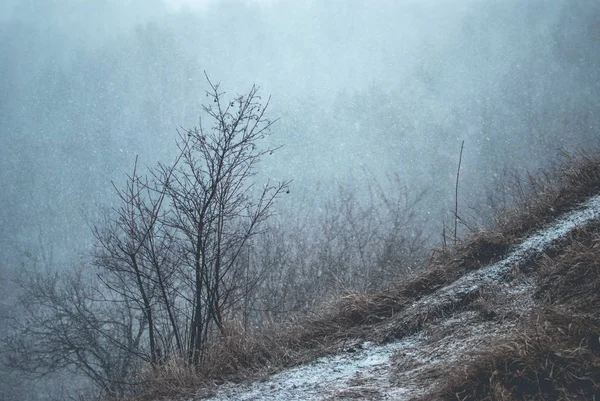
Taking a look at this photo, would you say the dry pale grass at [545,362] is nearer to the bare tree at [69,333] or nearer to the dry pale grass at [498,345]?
the dry pale grass at [498,345]

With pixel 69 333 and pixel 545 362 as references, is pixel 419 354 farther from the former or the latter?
pixel 69 333

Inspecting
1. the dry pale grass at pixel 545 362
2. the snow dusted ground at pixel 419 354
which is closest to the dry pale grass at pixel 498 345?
the dry pale grass at pixel 545 362

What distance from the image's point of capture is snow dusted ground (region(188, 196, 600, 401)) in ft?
14.8

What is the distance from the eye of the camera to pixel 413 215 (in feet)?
96.9

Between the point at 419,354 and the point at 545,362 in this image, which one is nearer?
the point at 545,362

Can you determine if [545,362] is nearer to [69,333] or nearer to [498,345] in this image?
[498,345]

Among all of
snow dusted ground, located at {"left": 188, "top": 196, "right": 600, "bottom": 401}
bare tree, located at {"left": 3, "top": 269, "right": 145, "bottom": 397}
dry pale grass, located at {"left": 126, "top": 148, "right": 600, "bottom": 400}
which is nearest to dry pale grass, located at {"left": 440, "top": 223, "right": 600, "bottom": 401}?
dry pale grass, located at {"left": 126, "top": 148, "right": 600, "bottom": 400}

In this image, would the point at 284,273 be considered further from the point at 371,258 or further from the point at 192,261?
the point at 192,261

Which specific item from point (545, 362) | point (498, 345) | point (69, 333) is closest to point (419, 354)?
point (498, 345)

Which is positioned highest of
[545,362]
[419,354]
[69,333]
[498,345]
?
[69,333]

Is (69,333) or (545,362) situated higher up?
(69,333)

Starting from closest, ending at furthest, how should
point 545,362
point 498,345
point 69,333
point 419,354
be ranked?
point 545,362, point 498,345, point 419,354, point 69,333


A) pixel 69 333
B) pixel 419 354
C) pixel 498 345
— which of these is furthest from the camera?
pixel 69 333

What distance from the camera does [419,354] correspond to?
16.3ft
